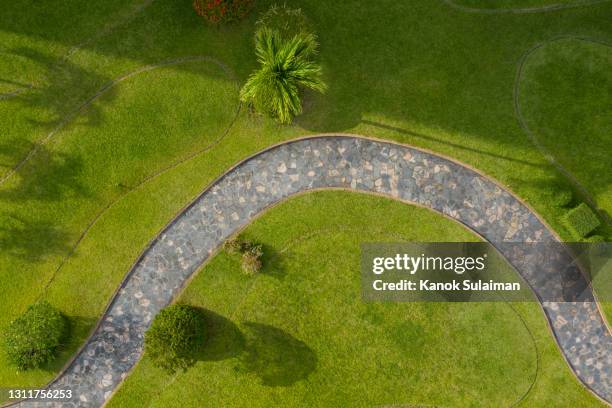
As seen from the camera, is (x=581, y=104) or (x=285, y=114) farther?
(x=581, y=104)

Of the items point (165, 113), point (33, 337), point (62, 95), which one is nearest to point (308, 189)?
point (165, 113)

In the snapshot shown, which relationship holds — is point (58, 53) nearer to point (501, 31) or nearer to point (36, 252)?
point (36, 252)

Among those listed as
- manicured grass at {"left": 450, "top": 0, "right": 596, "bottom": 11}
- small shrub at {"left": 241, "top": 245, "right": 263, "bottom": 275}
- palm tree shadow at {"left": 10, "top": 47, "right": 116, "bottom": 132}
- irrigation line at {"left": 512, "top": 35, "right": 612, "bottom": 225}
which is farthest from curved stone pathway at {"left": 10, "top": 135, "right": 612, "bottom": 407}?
manicured grass at {"left": 450, "top": 0, "right": 596, "bottom": 11}

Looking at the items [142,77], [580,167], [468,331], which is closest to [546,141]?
[580,167]

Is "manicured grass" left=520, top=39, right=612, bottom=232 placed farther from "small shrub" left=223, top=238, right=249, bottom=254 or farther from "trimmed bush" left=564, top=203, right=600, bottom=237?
"small shrub" left=223, top=238, right=249, bottom=254

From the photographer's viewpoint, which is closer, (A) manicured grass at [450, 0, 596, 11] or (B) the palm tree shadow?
(B) the palm tree shadow

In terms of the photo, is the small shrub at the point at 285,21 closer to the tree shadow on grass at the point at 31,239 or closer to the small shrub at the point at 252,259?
the small shrub at the point at 252,259
